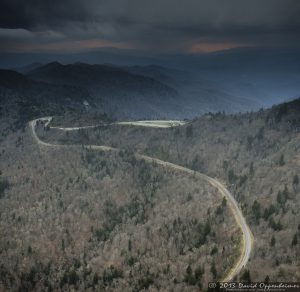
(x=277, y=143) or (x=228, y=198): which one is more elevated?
(x=277, y=143)

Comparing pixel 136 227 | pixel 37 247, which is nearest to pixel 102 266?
pixel 136 227

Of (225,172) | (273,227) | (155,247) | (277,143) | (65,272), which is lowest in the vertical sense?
(65,272)

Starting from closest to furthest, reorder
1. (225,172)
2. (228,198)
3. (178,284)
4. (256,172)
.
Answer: (178,284)
(228,198)
(256,172)
(225,172)

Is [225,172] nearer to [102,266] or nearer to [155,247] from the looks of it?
[155,247]

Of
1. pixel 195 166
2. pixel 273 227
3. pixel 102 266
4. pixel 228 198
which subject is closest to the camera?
pixel 273 227

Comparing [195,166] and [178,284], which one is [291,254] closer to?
[178,284]

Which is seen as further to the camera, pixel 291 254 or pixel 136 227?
pixel 136 227
